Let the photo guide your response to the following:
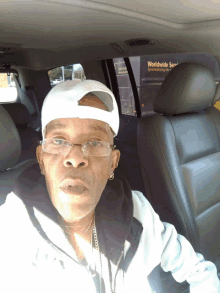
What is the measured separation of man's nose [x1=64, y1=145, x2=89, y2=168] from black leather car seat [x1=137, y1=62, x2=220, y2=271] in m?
0.88

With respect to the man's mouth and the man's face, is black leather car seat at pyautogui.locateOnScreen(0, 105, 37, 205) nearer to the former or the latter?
the man's face

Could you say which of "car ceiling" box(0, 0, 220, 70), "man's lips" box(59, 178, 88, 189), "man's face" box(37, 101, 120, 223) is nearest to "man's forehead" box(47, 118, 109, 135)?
"man's face" box(37, 101, 120, 223)

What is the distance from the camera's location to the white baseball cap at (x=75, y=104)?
90 cm

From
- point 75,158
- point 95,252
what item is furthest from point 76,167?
point 95,252

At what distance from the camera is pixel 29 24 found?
1.53 meters

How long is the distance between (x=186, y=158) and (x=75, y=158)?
3.35ft

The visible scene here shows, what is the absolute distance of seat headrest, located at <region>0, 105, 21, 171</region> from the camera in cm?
121

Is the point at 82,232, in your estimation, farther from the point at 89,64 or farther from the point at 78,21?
the point at 89,64

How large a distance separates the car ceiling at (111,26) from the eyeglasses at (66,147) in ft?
2.15

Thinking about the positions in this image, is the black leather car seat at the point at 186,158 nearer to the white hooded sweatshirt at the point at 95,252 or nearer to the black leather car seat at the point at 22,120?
the white hooded sweatshirt at the point at 95,252

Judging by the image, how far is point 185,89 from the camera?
1726 mm

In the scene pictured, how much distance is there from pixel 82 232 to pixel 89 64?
2470 millimetres

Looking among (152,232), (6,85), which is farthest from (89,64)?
(152,232)

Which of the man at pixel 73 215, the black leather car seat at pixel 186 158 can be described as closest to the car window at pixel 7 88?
the black leather car seat at pixel 186 158
